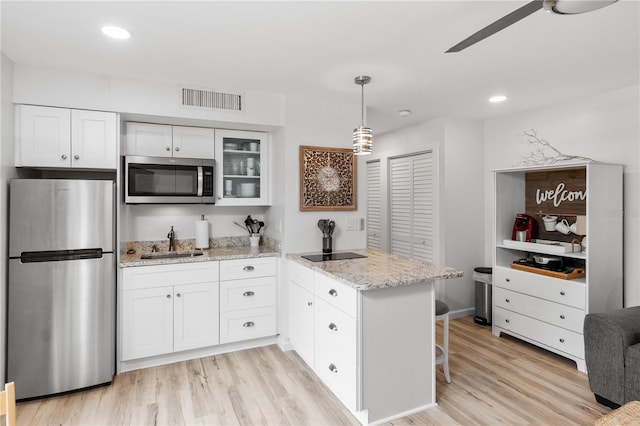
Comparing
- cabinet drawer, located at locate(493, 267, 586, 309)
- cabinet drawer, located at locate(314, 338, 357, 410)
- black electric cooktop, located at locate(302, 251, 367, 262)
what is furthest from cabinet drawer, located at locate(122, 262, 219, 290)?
cabinet drawer, located at locate(493, 267, 586, 309)

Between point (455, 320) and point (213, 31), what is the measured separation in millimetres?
3828

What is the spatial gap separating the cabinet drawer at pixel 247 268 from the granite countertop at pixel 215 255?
4 centimetres

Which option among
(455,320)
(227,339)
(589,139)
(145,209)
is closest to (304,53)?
(145,209)

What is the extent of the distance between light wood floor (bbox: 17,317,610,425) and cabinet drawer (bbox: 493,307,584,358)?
0.15m

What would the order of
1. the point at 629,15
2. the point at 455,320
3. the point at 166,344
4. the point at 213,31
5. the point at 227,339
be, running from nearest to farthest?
the point at 629,15 → the point at 213,31 → the point at 166,344 → the point at 227,339 → the point at 455,320

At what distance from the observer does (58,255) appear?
266 centimetres

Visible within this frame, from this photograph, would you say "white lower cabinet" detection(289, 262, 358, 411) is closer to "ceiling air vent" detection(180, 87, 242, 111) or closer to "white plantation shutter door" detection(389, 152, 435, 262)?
"ceiling air vent" detection(180, 87, 242, 111)

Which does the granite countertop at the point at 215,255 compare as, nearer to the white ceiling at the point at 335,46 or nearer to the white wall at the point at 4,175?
the white wall at the point at 4,175

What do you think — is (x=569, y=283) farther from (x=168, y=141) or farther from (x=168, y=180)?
(x=168, y=141)

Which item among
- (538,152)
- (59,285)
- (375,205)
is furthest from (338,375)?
(375,205)

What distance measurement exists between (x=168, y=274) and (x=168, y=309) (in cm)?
30

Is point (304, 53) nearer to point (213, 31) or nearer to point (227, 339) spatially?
point (213, 31)

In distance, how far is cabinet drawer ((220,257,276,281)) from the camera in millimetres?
3363

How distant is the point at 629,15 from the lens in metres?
2.01
